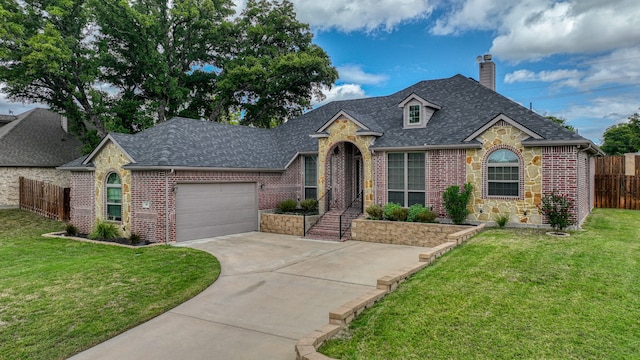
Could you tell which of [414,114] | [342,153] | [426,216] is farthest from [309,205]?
[414,114]

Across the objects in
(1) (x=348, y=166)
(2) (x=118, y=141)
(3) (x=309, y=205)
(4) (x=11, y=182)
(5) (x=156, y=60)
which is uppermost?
(5) (x=156, y=60)

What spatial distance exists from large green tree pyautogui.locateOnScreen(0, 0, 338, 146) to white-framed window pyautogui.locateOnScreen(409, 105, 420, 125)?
991 centimetres

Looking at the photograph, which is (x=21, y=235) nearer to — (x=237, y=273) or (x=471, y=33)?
(x=237, y=273)

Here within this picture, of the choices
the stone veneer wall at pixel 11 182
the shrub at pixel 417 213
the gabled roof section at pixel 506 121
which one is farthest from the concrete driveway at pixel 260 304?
the stone veneer wall at pixel 11 182

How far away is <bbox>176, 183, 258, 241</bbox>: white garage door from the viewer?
45.6ft

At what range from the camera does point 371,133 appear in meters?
15.7

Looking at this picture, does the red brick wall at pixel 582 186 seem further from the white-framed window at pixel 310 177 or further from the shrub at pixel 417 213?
the white-framed window at pixel 310 177

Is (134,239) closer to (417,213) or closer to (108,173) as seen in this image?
(108,173)

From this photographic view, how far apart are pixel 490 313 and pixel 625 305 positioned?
84.4 inches

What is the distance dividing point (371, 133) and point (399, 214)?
3715 mm

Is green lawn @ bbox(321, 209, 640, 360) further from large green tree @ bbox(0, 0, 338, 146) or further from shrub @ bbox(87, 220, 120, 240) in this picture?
large green tree @ bbox(0, 0, 338, 146)

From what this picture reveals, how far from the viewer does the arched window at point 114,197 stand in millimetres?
14266

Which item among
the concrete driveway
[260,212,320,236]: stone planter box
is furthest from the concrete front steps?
the concrete driveway

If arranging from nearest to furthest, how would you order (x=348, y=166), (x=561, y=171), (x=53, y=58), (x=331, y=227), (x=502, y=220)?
(x=561, y=171), (x=502, y=220), (x=331, y=227), (x=348, y=166), (x=53, y=58)
